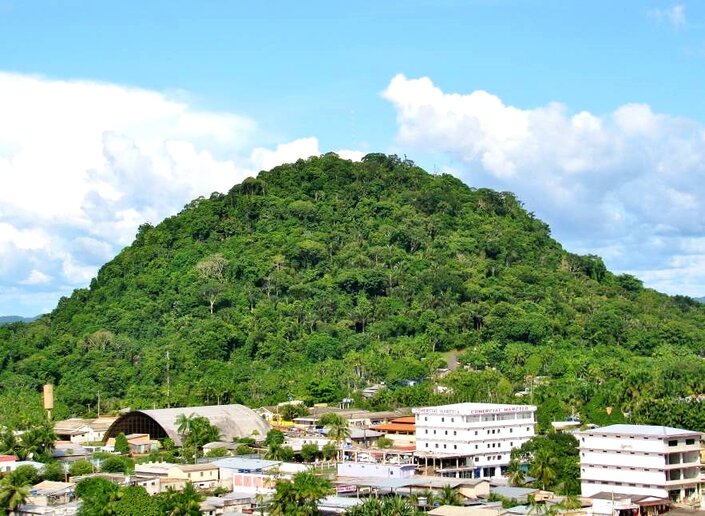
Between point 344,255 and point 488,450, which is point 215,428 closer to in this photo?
point 488,450

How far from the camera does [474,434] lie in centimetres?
7594

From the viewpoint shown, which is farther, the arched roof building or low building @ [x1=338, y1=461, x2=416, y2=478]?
the arched roof building

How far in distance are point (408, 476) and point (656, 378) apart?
3835 centimetres

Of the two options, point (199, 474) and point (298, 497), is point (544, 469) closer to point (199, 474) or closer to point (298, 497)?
point (298, 497)

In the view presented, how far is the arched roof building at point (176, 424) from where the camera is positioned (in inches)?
A: 3455

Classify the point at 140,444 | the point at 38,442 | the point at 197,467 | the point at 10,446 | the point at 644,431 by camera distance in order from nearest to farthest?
the point at 644,431 → the point at 197,467 → the point at 38,442 → the point at 10,446 → the point at 140,444

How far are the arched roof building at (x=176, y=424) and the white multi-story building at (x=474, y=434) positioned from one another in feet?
54.8

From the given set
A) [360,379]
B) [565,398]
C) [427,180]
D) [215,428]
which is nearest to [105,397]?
[360,379]

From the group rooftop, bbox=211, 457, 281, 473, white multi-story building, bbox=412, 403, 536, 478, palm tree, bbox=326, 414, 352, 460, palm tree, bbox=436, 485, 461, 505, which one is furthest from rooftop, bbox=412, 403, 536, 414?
palm tree, bbox=436, 485, 461, 505

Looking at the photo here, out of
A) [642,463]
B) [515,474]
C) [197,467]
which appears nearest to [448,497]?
[515,474]

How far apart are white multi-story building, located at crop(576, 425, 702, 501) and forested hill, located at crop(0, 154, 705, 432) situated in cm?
2115

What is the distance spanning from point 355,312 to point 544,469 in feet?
224

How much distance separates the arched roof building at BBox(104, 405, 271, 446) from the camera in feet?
288

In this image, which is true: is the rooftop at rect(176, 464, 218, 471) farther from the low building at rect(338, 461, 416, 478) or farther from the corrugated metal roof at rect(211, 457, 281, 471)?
the low building at rect(338, 461, 416, 478)
